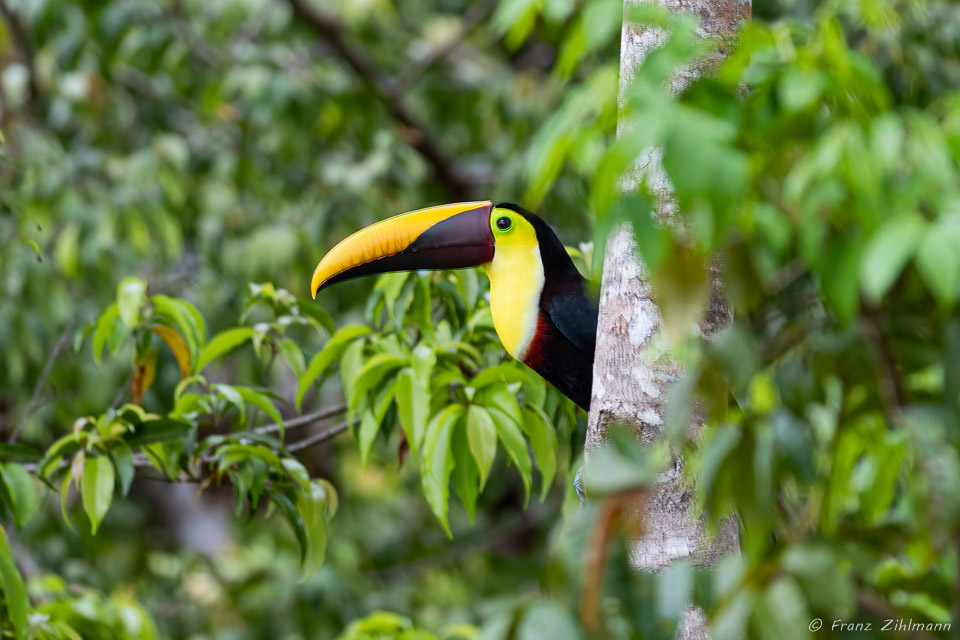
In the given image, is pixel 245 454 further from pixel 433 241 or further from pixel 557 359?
pixel 557 359

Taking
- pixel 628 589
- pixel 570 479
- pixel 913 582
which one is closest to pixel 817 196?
pixel 913 582

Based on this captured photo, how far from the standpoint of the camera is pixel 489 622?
2.86 ft

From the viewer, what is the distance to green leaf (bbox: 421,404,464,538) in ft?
5.60

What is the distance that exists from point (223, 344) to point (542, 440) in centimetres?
69

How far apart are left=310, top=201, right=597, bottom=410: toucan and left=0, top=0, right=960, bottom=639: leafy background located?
0.10 meters

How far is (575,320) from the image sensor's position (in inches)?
95.7

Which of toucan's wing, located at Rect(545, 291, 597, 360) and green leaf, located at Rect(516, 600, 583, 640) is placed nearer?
green leaf, located at Rect(516, 600, 583, 640)

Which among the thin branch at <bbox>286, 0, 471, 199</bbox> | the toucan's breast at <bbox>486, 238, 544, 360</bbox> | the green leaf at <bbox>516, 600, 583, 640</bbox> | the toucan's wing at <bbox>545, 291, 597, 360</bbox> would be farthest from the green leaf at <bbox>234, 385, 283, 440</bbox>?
the thin branch at <bbox>286, 0, 471, 199</bbox>

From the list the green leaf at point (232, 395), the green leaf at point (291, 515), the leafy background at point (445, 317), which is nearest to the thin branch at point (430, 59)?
the leafy background at point (445, 317)

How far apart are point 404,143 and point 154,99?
123cm

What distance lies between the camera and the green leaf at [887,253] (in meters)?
0.99

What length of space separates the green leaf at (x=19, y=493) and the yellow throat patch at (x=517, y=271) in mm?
1072

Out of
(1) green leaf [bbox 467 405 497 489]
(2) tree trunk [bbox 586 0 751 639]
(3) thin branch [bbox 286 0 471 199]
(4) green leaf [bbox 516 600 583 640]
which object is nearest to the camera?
(4) green leaf [bbox 516 600 583 640]

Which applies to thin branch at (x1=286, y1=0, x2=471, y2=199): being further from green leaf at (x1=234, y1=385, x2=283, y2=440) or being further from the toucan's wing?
green leaf at (x1=234, y1=385, x2=283, y2=440)
